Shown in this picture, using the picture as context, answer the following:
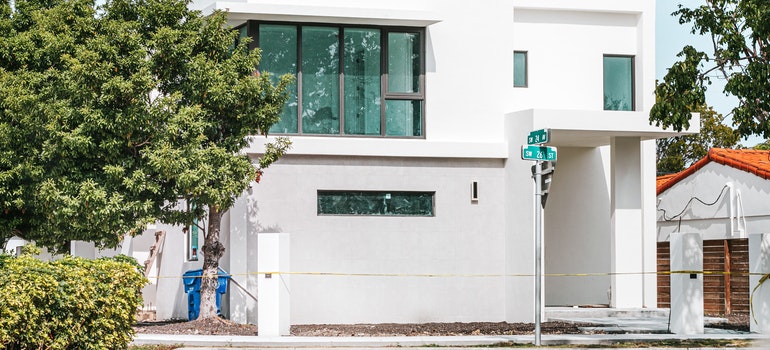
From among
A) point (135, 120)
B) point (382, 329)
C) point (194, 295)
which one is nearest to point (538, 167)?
point (382, 329)

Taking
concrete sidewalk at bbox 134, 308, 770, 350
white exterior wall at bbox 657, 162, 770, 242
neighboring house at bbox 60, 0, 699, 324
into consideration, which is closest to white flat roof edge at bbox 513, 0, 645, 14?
neighboring house at bbox 60, 0, 699, 324

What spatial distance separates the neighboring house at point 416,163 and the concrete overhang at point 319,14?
0.04 meters

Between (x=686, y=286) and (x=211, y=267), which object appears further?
(x=211, y=267)

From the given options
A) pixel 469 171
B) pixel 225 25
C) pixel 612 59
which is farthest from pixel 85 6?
pixel 612 59

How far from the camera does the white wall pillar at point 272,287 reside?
1920 cm

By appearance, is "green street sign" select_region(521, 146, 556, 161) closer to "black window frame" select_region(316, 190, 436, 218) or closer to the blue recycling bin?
"black window frame" select_region(316, 190, 436, 218)

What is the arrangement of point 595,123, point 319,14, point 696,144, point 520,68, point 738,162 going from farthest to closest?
point 696,144, point 738,162, point 520,68, point 595,123, point 319,14

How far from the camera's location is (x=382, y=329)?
67.1ft

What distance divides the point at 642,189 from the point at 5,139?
1364 cm

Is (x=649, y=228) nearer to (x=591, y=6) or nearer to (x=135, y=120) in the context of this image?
(x=591, y=6)

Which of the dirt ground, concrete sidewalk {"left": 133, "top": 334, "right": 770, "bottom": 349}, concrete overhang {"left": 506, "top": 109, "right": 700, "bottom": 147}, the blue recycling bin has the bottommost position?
the dirt ground

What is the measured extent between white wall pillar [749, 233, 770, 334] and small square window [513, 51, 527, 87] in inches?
251

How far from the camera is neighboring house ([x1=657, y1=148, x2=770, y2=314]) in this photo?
24.2 m

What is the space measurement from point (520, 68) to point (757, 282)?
23.8ft
